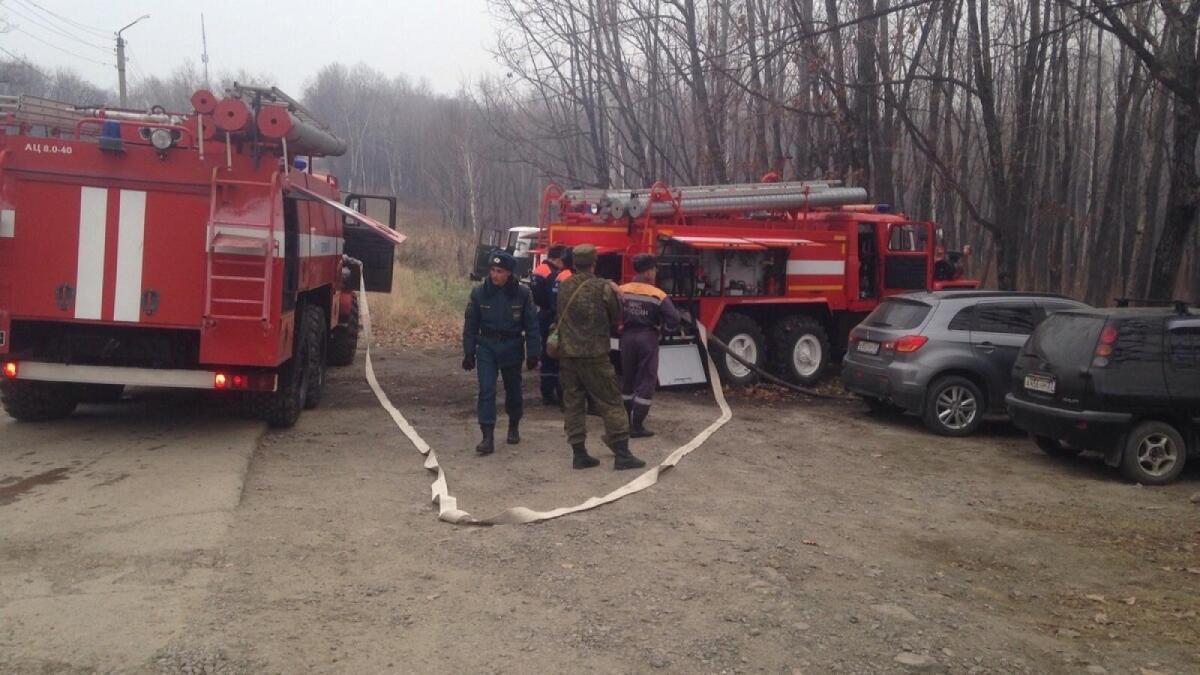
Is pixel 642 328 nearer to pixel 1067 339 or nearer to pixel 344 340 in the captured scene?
pixel 1067 339

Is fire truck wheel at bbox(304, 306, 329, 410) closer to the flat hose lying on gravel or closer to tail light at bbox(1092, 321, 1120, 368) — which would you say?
the flat hose lying on gravel

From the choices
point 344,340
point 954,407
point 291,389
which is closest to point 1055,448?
point 954,407

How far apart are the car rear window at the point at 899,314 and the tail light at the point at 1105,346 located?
255cm

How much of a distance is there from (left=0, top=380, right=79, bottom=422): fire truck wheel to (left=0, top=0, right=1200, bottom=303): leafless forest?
8.67 metres

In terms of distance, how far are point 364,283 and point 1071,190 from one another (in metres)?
30.8

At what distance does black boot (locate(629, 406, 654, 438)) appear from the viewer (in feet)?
32.8

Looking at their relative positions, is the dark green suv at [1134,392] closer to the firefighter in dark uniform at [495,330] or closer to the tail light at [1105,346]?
the tail light at [1105,346]

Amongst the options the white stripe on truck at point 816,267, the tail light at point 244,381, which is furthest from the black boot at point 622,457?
the white stripe on truck at point 816,267

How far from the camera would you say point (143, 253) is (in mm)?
8641

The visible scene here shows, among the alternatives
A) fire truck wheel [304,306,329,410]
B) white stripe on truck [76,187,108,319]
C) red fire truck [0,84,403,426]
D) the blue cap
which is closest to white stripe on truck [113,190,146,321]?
red fire truck [0,84,403,426]

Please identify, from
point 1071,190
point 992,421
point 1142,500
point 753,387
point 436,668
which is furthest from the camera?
point 1071,190

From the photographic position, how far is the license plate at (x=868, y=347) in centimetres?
1170

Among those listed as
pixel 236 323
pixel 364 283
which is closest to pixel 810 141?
pixel 364 283

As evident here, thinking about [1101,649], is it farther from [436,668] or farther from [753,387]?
[753,387]
